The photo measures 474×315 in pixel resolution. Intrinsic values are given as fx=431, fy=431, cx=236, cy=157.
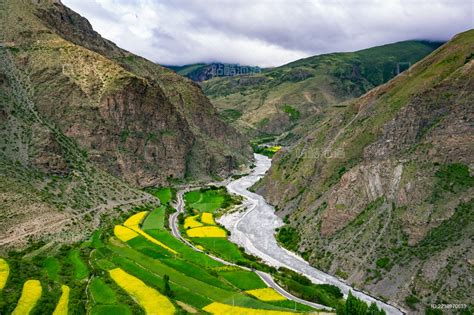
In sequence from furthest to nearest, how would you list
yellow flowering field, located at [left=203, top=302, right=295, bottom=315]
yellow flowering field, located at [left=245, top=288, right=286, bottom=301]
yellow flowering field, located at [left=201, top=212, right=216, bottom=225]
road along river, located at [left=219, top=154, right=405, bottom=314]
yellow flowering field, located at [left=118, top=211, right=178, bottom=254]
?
1. yellow flowering field, located at [left=201, top=212, right=216, bottom=225]
2. yellow flowering field, located at [left=118, top=211, right=178, bottom=254]
3. road along river, located at [left=219, top=154, right=405, bottom=314]
4. yellow flowering field, located at [left=245, top=288, right=286, bottom=301]
5. yellow flowering field, located at [left=203, top=302, right=295, bottom=315]

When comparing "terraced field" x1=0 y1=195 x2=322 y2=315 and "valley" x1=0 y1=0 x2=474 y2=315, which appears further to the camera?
"valley" x1=0 y1=0 x2=474 y2=315

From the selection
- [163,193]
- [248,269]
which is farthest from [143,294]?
[163,193]

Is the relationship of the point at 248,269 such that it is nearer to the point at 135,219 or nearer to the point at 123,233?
the point at 123,233

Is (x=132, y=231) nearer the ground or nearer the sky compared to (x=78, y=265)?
nearer the sky

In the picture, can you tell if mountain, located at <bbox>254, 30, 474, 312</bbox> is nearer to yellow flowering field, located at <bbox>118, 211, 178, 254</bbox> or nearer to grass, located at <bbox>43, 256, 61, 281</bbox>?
yellow flowering field, located at <bbox>118, 211, 178, 254</bbox>

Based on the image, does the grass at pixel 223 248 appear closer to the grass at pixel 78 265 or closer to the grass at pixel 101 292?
the grass at pixel 78 265

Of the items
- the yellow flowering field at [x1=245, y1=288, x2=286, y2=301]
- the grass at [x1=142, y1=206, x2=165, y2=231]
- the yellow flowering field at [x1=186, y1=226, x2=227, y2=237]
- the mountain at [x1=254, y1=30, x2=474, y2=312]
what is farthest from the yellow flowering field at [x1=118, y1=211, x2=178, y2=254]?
the mountain at [x1=254, y1=30, x2=474, y2=312]
